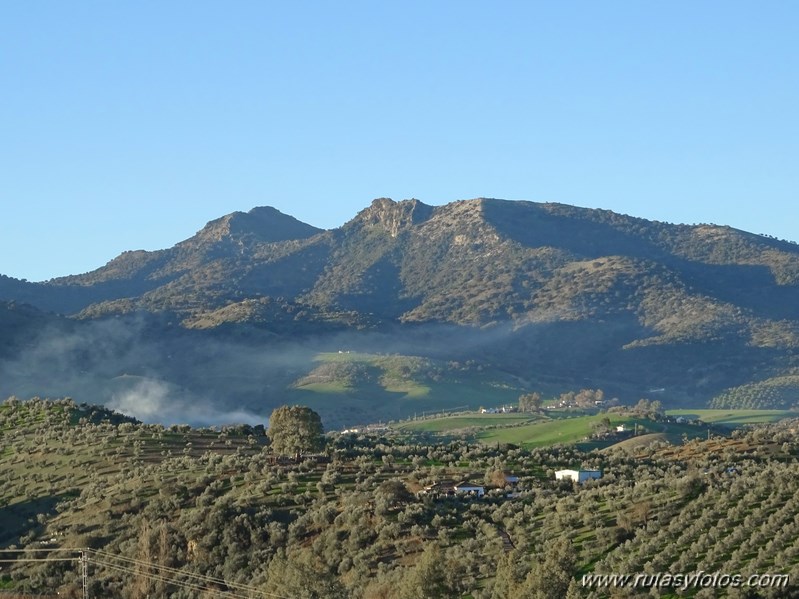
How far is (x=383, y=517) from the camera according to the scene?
200 ft

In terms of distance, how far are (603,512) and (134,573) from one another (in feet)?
62.4

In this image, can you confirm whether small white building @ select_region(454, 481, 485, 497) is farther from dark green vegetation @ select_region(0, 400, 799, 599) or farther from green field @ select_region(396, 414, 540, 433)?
green field @ select_region(396, 414, 540, 433)

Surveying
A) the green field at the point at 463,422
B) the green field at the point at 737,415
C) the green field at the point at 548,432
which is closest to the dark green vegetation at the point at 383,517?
the green field at the point at 548,432

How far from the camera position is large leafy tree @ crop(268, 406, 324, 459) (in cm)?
8025

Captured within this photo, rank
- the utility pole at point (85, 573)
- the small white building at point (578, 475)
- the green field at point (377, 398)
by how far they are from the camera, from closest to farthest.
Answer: the utility pole at point (85, 573), the small white building at point (578, 475), the green field at point (377, 398)

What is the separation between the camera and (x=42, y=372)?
189875mm

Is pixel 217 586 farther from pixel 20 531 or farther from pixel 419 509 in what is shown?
pixel 20 531

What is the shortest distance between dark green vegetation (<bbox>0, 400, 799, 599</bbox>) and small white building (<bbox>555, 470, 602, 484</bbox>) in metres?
1.05

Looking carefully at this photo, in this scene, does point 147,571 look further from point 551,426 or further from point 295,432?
point 551,426

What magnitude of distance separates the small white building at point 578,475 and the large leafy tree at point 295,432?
14.9 m

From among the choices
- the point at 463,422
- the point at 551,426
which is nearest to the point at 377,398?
the point at 463,422

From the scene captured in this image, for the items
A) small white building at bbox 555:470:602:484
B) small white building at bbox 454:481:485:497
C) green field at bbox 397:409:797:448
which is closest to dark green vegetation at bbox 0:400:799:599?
small white building at bbox 454:481:485:497

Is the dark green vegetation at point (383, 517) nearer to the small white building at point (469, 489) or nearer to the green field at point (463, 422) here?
the small white building at point (469, 489)

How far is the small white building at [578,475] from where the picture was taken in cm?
6944
